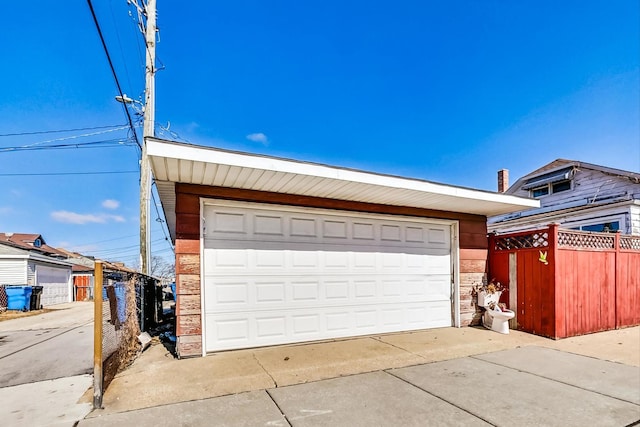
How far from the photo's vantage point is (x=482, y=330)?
6324 mm

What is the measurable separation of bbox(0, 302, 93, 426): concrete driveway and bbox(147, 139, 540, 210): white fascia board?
8.24ft

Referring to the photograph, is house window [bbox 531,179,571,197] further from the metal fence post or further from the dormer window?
the metal fence post

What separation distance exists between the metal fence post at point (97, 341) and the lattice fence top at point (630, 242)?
29.8 ft

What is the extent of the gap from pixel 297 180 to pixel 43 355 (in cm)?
499

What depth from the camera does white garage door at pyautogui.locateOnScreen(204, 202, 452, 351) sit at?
4.81 meters

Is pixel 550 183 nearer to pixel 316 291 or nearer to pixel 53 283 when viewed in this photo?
pixel 316 291

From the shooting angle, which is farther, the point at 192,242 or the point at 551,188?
the point at 551,188

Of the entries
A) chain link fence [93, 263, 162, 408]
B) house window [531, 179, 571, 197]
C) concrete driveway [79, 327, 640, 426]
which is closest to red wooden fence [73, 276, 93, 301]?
chain link fence [93, 263, 162, 408]

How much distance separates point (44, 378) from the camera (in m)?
3.98

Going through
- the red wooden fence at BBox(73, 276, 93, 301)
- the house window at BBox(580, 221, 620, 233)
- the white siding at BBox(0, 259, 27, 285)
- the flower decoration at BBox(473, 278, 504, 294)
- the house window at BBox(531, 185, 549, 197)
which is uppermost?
the house window at BBox(531, 185, 549, 197)

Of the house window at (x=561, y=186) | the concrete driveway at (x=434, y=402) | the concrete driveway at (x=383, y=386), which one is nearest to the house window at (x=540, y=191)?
the house window at (x=561, y=186)

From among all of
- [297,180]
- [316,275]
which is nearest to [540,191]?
[316,275]

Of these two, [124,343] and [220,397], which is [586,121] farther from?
[124,343]

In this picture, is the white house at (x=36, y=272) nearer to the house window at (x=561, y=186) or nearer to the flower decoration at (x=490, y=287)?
the flower decoration at (x=490, y=287)
